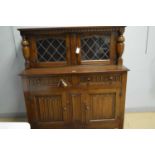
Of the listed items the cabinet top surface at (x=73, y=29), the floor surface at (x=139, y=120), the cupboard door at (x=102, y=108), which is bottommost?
the floor surface at (x=139, y=120)

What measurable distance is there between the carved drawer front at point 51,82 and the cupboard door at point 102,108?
0.29 metres

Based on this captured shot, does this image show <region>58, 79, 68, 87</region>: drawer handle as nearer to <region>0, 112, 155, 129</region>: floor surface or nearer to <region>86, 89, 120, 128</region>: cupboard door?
<region>86, 89, 120, 128</region>: cupboard door

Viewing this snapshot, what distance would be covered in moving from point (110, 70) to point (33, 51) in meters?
0.94

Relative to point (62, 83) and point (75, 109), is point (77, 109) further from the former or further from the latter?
point (62, 83)

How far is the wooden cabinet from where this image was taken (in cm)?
162

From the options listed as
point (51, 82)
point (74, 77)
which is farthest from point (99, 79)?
point (51, 82)

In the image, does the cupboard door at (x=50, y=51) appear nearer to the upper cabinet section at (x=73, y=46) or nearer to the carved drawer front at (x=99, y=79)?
the upper cabinet section at (x=73, y=46)

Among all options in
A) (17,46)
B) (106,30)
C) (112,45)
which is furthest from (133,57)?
(17,46)

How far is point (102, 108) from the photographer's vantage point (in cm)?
174

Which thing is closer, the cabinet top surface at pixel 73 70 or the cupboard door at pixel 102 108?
the cabinet top surface at pixel 73 70

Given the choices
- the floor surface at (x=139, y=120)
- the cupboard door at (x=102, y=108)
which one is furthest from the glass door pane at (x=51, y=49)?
the floor surface at (x=139, y=120)

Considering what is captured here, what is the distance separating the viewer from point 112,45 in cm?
173

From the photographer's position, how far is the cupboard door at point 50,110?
169cm

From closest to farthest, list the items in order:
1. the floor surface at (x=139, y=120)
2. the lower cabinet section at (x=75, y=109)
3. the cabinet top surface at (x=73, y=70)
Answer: the cabinet top surface at (x=73, y=70) → the lower cabinet section at (x=75, y=109) → the floor surface at (x=139, y=120)
